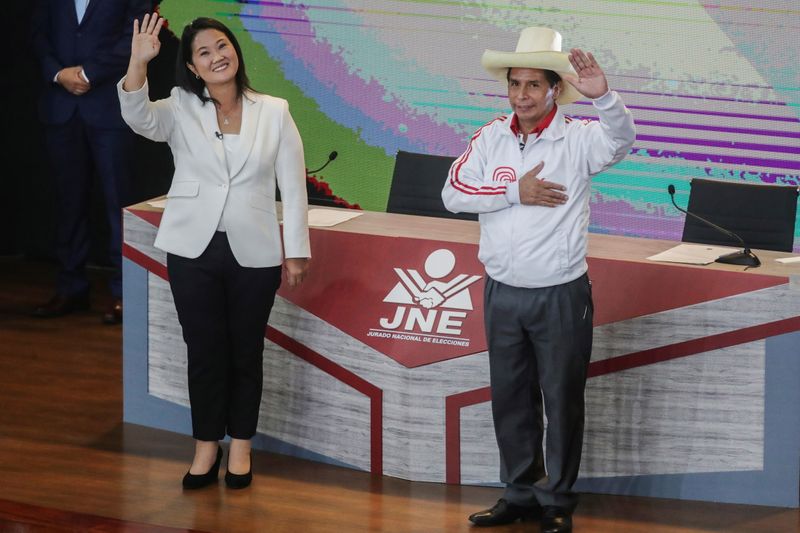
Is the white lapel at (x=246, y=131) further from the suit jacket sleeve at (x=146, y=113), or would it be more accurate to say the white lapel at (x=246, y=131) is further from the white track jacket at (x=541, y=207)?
the white track jacket at (x=541, y=207)

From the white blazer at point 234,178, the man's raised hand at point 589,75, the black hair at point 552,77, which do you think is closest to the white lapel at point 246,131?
the white blazer at point 234,178

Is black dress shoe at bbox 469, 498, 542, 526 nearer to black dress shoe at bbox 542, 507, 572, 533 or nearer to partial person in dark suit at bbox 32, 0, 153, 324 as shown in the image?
black dress shoe at bbox 542, 507, 572, 533

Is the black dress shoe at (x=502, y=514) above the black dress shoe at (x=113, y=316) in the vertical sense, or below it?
below

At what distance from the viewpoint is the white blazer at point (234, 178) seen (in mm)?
4043

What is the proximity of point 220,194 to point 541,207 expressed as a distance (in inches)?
41.6

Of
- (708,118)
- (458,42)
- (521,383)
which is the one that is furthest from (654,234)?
(521,383)

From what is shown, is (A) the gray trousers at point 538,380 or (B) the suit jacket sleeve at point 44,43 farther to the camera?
(B) the suit jacket sleeve at point 44,43

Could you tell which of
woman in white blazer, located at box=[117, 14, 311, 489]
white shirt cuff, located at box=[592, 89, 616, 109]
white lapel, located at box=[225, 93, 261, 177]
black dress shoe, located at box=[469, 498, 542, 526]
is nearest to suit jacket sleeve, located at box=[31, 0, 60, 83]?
woman in white blazer, located at box=[117, 14, 311, 489]

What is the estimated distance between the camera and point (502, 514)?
397 cm

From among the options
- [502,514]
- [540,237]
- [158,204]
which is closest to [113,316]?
[158,204]

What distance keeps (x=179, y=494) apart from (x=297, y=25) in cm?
313

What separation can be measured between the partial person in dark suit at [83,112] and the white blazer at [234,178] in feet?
7.52

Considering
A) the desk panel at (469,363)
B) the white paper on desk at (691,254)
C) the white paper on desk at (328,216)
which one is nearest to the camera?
the desk panel at (469,363)

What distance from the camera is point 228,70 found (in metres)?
4.01
